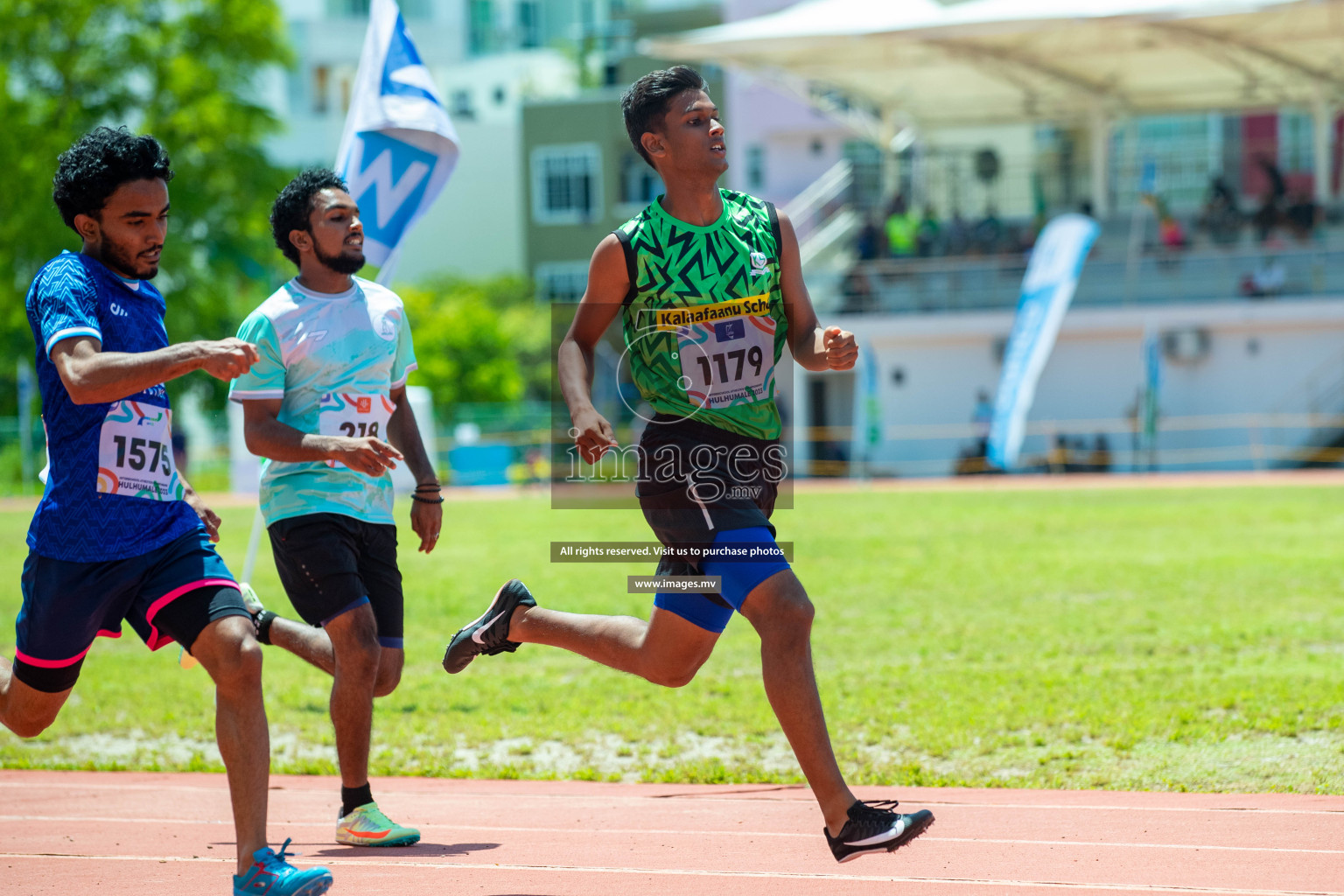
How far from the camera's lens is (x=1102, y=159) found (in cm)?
3769

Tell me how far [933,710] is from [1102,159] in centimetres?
3263

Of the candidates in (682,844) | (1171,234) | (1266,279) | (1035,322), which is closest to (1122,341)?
(1171,234)

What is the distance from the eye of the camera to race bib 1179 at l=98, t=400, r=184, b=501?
4305 mm

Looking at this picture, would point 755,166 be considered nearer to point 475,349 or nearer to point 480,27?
point 475,349

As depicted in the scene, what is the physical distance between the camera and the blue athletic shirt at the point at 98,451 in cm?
427

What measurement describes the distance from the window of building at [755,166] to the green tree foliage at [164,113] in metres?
14.7

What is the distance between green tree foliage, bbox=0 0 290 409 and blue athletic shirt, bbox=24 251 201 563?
103 ft

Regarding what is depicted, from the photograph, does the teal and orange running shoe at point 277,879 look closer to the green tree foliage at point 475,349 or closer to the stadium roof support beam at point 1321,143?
the green tree foliage at point 475,349

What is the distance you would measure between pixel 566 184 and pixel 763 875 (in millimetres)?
44646

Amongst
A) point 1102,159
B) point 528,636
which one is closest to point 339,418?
point 528,636

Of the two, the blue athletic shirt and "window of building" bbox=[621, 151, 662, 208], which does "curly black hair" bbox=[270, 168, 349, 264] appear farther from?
"window of building" bbox=[621, 151, 662, 208]

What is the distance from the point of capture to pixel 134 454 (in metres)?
4.34

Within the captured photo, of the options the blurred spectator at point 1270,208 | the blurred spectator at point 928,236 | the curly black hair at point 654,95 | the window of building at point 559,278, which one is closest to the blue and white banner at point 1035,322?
the blurred spectator at point 928,236

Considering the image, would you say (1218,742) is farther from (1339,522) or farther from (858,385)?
(858,385)
